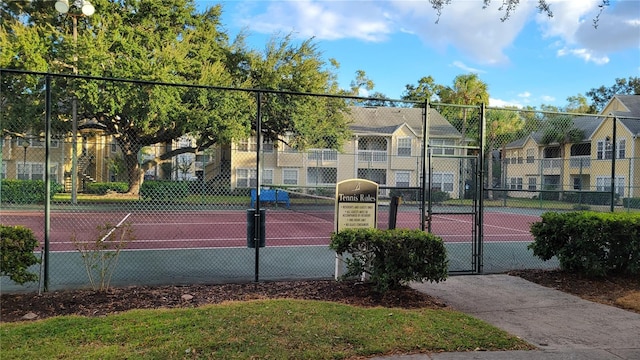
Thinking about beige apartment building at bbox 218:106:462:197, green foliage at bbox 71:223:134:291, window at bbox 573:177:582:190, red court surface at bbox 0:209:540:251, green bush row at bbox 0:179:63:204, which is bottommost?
red court surface at bbox 0:209:540:251

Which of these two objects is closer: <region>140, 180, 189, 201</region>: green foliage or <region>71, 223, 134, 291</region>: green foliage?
<region>71, 223, 134, 291</region>: green foliage

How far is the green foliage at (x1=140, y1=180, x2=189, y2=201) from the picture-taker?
907cm

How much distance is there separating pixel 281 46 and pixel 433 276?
25420 millimetres

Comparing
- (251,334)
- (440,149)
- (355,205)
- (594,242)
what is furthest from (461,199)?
(440,149)

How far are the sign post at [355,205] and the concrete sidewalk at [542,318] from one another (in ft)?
4.57

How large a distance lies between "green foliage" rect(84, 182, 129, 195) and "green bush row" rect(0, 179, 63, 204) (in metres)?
0.98

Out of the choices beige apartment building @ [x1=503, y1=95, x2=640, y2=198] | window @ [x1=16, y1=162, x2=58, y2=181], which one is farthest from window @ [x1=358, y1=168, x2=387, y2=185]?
window @ [x1=16, y1=162, x2=58, y2=181]

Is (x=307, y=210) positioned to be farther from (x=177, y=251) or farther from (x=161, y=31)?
(x=161, y=31)

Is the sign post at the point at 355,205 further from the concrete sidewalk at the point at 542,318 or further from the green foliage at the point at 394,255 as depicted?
the concrete sidewalk at the point at 542,318

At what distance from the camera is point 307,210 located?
55.9 feet

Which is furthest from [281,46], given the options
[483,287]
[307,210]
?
[483,287]

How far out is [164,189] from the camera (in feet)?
30.0

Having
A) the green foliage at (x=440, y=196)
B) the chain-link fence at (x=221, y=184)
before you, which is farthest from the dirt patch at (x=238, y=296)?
the green foliage at (x=440, y=196)

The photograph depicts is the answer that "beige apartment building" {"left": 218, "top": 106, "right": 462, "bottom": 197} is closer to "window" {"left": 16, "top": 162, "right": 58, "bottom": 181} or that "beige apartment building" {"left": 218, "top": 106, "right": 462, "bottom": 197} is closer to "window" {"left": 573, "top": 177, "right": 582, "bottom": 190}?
"window" {"left": 16, "top": 162, "right": 58, "bottom": 181}
